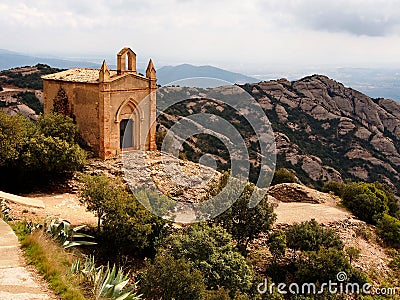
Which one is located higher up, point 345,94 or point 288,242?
point 345,94

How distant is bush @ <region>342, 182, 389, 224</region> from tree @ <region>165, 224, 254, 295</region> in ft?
41.8

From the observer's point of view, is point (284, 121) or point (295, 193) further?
point (284, 121)

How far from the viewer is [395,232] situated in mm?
22094

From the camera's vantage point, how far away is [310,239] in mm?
17797

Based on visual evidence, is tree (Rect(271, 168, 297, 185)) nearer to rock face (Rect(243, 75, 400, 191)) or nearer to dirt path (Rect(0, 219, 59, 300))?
rock face (Rect(243, 75, 400, 191))

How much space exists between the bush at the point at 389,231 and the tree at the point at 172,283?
14.5 meters

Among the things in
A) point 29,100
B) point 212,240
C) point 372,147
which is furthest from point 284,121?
point 212,240

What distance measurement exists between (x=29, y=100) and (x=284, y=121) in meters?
39.4

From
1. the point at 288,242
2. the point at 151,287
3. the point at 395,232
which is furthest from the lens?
the point at 395,232

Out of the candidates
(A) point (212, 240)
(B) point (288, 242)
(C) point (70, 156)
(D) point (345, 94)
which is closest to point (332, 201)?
(B) point (288, 242)

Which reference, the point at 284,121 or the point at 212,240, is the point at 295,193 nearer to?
the point at 212,240

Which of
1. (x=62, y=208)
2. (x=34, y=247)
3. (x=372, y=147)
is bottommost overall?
(x=372, y=147)

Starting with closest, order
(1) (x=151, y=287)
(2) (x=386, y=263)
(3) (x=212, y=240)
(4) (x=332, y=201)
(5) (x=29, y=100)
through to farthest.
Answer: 1. (1) (x=151, y=287)
2. (3) (x=212, y=240)
3. (2) (x=386, y=263)
4. (4) (x=332, y=201)
5. (5) (x=29, y=100)

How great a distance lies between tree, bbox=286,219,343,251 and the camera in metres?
17.6
